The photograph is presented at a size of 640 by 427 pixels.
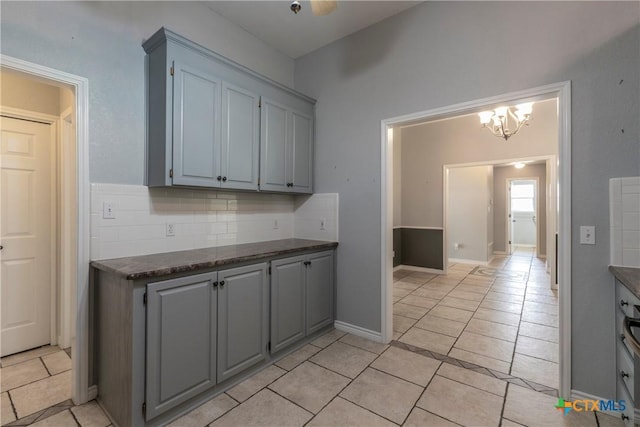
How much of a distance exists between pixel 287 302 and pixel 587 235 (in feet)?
7.17

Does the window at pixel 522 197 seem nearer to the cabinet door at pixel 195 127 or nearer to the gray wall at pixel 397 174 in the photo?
the gray wall at pixel 397 174

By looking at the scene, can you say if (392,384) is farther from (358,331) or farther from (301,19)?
(301,19)

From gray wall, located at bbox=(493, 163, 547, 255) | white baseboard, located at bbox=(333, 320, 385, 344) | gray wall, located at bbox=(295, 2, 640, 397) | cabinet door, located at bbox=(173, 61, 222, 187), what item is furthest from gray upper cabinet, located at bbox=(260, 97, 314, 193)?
gray wall, located at bbox=(493, 163, 547, 255)

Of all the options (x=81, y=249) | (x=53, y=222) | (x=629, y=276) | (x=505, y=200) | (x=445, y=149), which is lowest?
(x=629, y=276)

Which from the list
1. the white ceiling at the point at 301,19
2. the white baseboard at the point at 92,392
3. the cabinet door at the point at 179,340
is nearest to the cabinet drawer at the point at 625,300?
the cabinet door at the point at 179,340

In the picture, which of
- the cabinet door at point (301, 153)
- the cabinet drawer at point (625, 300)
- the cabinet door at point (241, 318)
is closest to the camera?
the cabinet drawer at point (625, 300)

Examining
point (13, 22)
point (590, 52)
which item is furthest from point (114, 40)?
point (590, 52)

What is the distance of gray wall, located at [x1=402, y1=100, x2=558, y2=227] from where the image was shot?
176 inches

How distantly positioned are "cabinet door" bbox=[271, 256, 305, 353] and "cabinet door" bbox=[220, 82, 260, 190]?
0.78 metres

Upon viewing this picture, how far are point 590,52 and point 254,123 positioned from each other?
2.44 metres

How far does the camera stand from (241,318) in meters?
2.05

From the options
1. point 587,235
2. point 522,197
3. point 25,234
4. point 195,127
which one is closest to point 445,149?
point 587,235

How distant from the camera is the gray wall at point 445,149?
14.7ft

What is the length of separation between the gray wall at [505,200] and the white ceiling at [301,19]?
718 cm
